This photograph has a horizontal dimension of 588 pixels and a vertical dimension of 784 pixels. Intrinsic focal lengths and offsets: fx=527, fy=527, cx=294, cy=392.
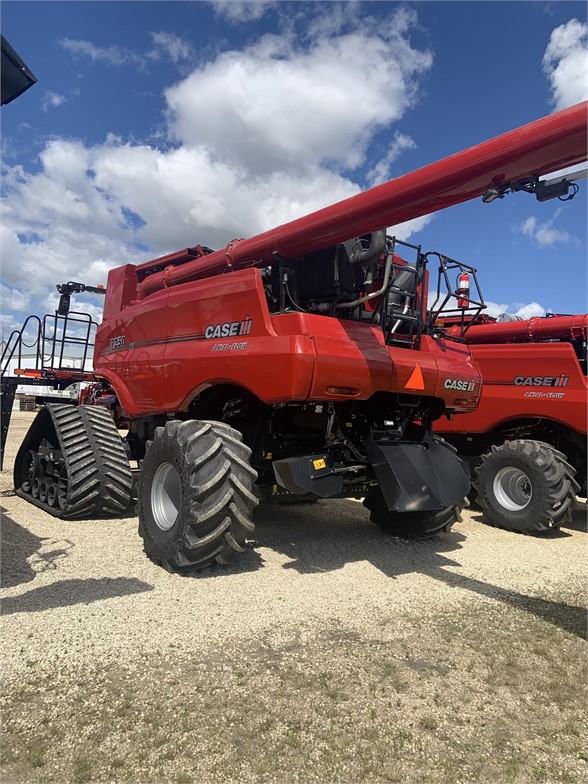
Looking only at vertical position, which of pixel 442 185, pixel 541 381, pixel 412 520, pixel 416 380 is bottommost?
pixel 412 520

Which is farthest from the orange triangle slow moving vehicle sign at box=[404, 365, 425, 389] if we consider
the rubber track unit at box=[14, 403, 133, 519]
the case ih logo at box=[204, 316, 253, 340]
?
the rubber track unit at box=[14, 403, 133, 519]

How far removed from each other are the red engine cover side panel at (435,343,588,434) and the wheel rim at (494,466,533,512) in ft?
3.24

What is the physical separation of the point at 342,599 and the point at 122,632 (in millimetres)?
1604

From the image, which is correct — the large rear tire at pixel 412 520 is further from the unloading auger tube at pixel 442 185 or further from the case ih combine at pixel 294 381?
the unloading auger tube at pixel 442 185

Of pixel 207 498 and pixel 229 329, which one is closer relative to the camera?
pixel 207 498

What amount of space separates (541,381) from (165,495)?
5.50 metres

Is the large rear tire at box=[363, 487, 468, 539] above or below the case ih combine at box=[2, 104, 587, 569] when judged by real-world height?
below

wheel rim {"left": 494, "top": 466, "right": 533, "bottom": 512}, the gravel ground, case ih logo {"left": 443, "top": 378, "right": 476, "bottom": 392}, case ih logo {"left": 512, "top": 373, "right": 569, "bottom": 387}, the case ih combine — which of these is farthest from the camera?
case ih logo {"left": 512, "top": 373, "right": 569, "bottom": 387}

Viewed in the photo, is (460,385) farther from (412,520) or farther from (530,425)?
(530,425)

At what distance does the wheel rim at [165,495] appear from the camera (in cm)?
486

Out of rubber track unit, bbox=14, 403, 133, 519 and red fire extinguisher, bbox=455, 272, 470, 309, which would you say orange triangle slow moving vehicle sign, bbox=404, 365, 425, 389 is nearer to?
red fire extinguisher, bbox=455, 272, 470, 309

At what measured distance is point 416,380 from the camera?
16.7ft

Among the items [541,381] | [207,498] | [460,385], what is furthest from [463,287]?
[207,498]

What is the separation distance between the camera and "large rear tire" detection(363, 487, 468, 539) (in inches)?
222
